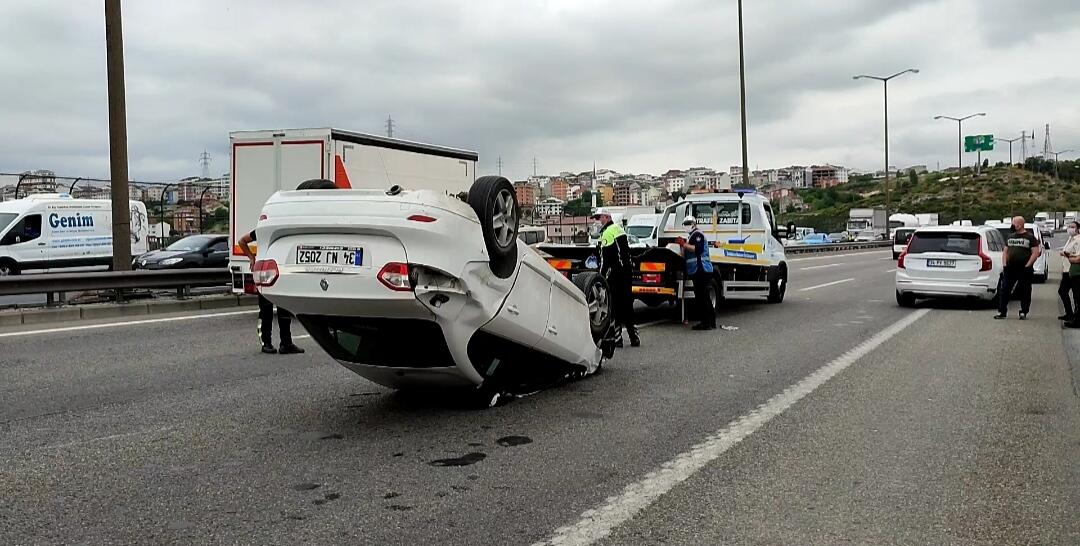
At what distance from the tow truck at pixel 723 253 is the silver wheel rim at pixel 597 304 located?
4709 mm

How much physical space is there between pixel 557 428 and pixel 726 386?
239 cm

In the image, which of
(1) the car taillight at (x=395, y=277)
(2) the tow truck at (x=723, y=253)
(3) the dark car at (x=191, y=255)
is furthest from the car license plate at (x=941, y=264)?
(3) the dark car at (x=191, y=255)

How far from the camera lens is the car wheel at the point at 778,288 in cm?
1766

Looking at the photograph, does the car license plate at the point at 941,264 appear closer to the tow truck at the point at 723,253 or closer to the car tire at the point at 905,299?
the car tire at the point at 905,299

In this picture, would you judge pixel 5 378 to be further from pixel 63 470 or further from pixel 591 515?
pixel 591 515

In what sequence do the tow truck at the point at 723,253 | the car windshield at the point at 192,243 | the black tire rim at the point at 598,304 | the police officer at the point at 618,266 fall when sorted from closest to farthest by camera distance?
Answer: the black tire rim at the point at 598,304 → the police officer at the point at 618,266 → the tow truck at the point at 723,253 → the car windshield at the point at 192,243

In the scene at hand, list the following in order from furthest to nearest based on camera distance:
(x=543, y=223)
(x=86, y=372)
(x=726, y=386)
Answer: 1. (x=543, y=223)
2. (x=86, y=372)
3. (x=726, y=386)

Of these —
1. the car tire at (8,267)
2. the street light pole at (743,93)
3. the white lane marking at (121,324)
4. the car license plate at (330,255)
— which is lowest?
the white lane marking at (121,324)

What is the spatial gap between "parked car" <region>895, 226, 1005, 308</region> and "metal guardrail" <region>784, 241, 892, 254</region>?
78.9 feet

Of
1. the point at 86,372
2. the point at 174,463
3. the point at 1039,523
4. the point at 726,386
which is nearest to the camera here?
the point at 1039,523

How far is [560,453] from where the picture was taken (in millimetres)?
6141

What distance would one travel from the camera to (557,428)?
22.7 ft

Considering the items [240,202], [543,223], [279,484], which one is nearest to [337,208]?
[279,484]

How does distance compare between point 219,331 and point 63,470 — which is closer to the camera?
point 63,470
